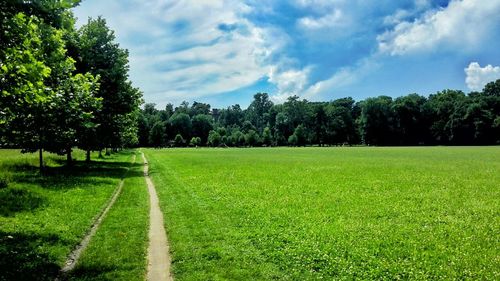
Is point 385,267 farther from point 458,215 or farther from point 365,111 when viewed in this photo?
point 365,111

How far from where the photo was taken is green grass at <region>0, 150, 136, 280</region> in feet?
33.8

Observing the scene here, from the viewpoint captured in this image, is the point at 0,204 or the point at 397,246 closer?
the point at 397,246

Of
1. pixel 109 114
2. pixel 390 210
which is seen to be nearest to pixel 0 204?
pixel 390 210

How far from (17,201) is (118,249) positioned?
984 centimetres

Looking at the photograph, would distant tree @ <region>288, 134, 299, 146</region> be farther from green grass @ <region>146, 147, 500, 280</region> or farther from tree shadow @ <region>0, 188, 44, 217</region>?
tree shadow @ <region>0, 188, 44, 217</region>

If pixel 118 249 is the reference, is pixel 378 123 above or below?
above

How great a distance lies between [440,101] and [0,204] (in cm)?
18835

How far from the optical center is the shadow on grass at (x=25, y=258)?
9.55 m

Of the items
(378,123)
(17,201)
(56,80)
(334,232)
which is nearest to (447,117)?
(378,123)

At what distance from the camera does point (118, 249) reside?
39.0ft

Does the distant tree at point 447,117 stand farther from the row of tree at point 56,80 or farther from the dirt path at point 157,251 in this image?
the dirt path at point 157,251

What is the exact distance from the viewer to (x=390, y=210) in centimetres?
1795

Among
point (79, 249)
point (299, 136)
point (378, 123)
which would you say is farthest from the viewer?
point (299, 136)

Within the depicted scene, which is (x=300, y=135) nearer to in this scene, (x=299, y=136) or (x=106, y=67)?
(x=299, y=136)
